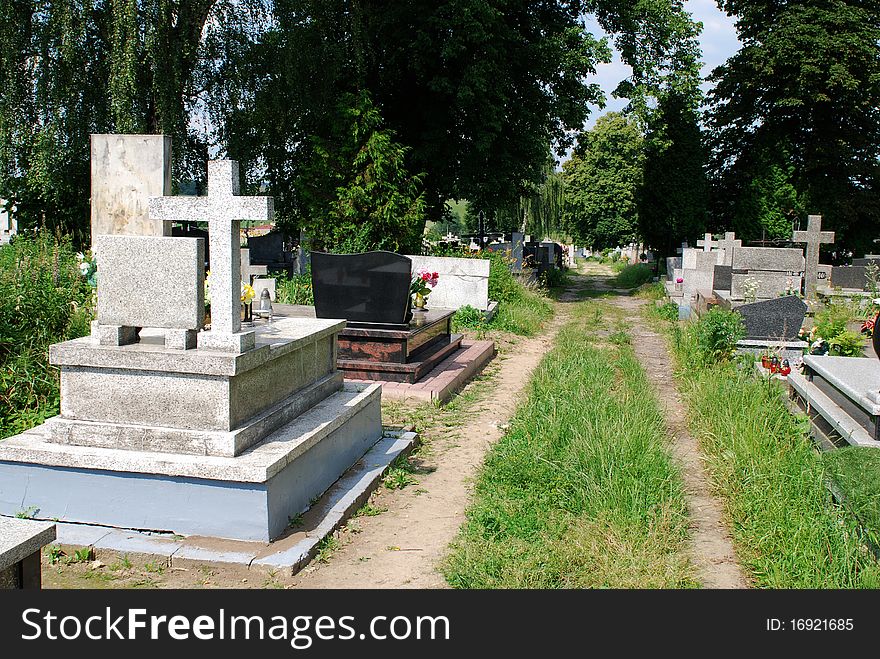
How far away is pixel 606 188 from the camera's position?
139 feet

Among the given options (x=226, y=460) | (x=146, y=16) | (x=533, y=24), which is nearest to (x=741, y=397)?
(x=226, y=460)

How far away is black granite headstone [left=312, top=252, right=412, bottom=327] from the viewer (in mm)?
8203

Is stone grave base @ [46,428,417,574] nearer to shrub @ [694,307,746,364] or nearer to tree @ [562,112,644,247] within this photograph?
shrub @ [694,307,746,364]

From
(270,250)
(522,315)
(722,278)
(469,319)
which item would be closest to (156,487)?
(469,319)

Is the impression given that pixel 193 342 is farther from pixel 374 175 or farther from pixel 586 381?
pixel 374 175

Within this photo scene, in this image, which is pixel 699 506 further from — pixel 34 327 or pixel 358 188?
pixel 358 188

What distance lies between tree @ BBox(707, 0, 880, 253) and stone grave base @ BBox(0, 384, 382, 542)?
25032 mm

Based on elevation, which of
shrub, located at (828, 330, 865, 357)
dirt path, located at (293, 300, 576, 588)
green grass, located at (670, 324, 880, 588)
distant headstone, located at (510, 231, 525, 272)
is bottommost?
dirt path, located at (293, 300, 576, 588)

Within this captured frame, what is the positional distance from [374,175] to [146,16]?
16.4 feet

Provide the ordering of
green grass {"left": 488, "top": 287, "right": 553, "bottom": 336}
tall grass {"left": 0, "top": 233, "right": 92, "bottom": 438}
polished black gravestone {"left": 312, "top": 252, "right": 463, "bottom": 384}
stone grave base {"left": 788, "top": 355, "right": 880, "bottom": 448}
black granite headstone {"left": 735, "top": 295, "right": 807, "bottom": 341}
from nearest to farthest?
stone grave base {"left": 788, "top": 355, "right": 880, "bottom": 448}
tall grass {"left": 0, "top": 233, "right": 92, "bottom": 438}
polished black gravestone {"left": 312, "top": 252, "right": 463, "bottom": 384}
black granite headstone {"left": 735, "top": 295, "right": 807, "bottom": 341}
green grass {"left": 488, "top": 287, "right": 553, "bottom": 336}

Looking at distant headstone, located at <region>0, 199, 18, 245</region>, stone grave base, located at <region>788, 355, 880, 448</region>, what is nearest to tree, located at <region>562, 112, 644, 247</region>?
distant headstone, located at <region>0, 199, 18, 245</region>

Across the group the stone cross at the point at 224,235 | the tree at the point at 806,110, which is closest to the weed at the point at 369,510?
the stone cross at the point at 224,235

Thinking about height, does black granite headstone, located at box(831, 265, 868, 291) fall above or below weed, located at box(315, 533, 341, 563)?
above

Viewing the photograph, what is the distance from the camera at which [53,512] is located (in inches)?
171
